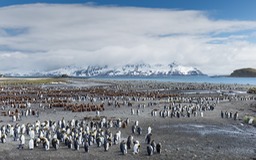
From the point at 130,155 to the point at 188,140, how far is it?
5.20 metres

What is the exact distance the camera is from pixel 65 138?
22.4 meters

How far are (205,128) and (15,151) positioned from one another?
571 inches

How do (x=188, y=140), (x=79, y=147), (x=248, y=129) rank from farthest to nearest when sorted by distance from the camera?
(x=248, y=129) < (x=188, y=140) < (x=79, y=147)

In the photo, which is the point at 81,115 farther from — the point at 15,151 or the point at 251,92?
the point at 251,92

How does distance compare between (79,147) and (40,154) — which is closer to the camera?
(40,154)

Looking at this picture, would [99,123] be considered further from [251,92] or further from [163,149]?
[251,92]

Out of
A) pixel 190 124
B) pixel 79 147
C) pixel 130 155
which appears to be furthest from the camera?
pixel 190 124

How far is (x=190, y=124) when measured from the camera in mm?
30641

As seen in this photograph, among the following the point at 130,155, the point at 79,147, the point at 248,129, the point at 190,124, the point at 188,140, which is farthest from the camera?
the point at 190,124

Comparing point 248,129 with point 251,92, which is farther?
point 251,92

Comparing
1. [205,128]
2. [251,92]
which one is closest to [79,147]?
[205,128]

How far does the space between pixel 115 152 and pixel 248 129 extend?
495 inches

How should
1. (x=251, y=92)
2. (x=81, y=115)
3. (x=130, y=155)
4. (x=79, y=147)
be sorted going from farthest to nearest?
(x=251, y=92) < (x=81, y=115) < (x=79, y=147) < (x=130, y=155)

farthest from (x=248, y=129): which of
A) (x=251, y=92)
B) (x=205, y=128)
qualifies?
(x=251, y=92)
